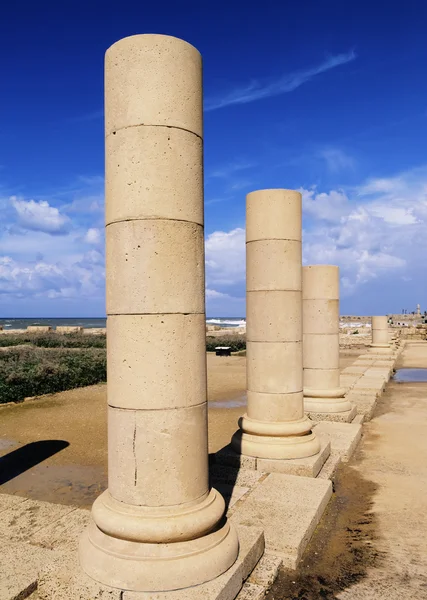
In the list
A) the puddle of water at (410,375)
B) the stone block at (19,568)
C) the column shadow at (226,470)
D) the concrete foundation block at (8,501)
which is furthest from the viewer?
the puddle of water at (410,375)

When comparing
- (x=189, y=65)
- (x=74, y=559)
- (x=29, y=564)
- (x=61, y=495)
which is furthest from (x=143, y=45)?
(x=61, y=495)

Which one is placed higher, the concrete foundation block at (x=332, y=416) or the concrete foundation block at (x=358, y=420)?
the concrete foundation block at (x=332, y=416)

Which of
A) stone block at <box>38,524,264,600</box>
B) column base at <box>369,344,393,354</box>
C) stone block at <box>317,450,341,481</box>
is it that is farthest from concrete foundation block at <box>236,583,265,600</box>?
column base at <box>369,344,393,354</box>

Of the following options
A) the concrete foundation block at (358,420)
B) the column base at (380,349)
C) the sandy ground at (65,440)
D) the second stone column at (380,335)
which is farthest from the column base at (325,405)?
the second stone column at (380,335)

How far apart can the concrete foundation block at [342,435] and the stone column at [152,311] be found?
18.0 feet

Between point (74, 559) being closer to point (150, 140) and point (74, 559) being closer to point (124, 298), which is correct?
point (124, 298)

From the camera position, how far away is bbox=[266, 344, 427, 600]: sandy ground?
5.27m

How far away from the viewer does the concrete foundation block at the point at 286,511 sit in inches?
227

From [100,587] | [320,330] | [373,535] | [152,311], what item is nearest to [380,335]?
[320,330]

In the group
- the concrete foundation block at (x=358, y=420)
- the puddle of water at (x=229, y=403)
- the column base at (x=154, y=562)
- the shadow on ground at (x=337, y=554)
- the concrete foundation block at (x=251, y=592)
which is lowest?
the puddle of water at (x=229, y=403)

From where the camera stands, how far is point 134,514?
185 inches

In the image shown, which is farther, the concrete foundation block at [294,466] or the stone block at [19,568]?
the concrete foundation block at [294,466]

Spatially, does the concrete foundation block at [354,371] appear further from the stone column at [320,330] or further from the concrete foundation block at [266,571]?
the concrete foundation block at [266,571]

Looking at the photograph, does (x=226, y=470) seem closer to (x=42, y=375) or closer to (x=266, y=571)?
(x=266, y=571)
